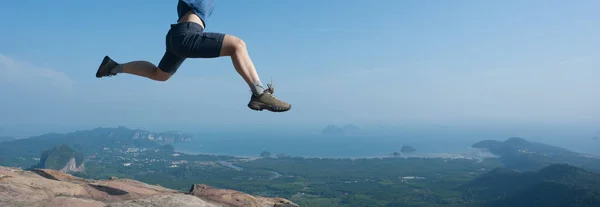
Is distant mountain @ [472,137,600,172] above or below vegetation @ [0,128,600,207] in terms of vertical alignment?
above

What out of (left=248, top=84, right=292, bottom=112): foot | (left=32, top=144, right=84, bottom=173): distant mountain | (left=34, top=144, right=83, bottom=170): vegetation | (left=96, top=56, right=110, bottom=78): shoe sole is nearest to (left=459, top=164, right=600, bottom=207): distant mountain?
(left=248, top=84, right=292, bottom=112): foot

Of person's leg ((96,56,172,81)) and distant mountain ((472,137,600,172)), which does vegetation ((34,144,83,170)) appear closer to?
person's leg ((96,56,172,81))

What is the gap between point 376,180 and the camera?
102 meters

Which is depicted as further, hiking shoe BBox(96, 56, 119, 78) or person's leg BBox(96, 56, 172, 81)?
hiking shoe BBox(96, 56, 119, 78)

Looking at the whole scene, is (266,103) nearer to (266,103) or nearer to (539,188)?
(266,103)

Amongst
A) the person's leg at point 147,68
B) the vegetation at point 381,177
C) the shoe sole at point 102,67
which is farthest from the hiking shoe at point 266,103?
the vegetation at point 381,177

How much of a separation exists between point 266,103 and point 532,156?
A: 165m

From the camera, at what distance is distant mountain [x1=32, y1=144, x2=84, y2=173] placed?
110 metres

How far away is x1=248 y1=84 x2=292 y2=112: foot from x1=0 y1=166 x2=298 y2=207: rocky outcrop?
1.78m

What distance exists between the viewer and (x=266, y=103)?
3.90 m


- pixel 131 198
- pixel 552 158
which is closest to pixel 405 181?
pixel 552 158

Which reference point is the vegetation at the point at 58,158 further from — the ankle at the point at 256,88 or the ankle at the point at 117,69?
the ankle at the point at 256,88

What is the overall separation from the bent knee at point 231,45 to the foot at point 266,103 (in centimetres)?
50

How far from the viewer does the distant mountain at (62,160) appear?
11028 centimetres
